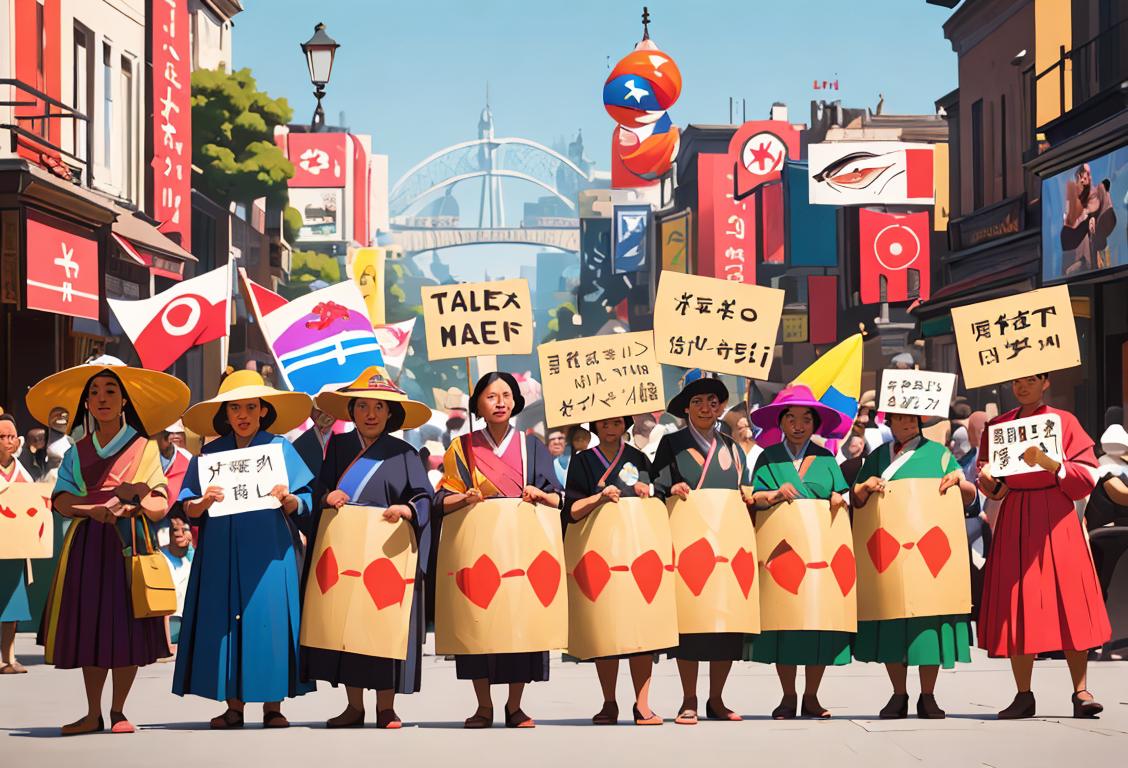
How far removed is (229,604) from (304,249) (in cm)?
6039

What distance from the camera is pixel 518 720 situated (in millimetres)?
9773

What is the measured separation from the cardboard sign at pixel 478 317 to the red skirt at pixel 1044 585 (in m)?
2.98

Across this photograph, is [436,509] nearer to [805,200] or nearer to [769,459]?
[769,459]

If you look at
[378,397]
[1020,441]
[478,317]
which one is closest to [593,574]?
[378,397]

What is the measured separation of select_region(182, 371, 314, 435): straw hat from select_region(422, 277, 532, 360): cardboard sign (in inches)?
37.1

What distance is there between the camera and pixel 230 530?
962 centimetres

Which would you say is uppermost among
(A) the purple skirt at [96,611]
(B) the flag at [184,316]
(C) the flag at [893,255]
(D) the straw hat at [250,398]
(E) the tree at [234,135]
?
(E) the tree at [234,135]

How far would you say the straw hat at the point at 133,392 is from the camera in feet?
31.6

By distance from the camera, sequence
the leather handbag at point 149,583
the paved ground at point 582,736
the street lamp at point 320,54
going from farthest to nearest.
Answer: the street lamp at point 320,54 → the leather handbag at point 149,583 → the paved ground at point 582,736

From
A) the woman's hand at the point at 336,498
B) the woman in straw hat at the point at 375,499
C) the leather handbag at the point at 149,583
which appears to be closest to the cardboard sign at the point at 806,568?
the woman in straw hat at the point at 375,499

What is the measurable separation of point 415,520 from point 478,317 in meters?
1.40

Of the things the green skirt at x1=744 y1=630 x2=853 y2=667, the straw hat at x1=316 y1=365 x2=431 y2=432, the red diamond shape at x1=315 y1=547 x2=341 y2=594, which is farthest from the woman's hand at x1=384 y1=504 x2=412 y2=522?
the green skirt at x1=744 y1=630 x2=853 y2=667

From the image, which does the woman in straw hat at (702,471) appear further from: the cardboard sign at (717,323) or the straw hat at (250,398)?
the straw hat at (250,398)

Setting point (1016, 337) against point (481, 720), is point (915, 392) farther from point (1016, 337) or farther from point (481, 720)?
point (481, 720)
